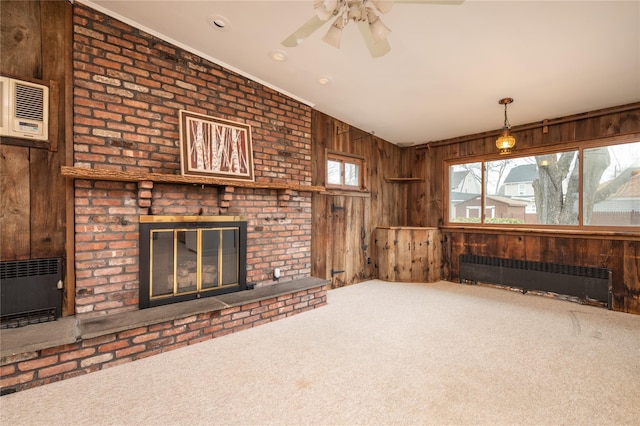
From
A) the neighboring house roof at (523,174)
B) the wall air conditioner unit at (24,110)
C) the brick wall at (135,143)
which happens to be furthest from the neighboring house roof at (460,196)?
the wall air conditioner unit at (24,110)

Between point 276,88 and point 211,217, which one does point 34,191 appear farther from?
point 276,88

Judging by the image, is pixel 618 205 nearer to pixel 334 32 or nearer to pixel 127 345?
pixel 334 32

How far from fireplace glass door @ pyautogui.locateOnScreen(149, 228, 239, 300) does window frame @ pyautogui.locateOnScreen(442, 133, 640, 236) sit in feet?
12.1

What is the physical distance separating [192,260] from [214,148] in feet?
3.72

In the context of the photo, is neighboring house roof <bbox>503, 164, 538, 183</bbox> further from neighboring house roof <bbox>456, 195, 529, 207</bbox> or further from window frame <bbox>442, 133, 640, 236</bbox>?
neighboring house roof <bbox>456, 195, 529, 207</bbox>

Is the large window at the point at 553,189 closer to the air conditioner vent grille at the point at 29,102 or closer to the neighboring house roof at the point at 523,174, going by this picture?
the neighboring house roof at the point at 523,174

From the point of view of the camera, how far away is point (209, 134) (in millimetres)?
2895

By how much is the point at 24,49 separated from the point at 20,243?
4.93ft

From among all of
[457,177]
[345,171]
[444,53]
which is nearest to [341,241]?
[345,171]

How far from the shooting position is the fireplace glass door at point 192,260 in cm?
263

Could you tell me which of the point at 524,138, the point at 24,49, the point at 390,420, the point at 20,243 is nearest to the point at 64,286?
the point at 20,243

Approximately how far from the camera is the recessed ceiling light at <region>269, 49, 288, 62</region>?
9.14 ft

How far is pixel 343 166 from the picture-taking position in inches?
178

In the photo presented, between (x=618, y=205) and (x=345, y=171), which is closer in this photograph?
(x=618, y=205)
